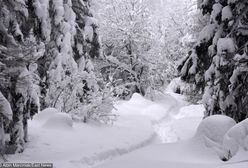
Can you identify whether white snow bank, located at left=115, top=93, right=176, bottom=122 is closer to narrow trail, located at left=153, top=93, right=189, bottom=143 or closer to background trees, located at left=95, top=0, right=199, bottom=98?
narrow trail, located at left=153, top=93, right=189, bottom=143

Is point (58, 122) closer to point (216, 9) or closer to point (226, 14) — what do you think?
point (216, 9)

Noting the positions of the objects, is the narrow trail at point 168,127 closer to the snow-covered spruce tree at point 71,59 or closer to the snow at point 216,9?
the snow-covered spruce tree at point 71,59

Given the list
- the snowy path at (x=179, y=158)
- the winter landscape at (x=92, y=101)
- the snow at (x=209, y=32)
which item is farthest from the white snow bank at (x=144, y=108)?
the snowy path at (x=179, y=158)

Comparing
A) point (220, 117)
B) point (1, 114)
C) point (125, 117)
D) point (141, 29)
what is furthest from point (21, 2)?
point (141, 29)

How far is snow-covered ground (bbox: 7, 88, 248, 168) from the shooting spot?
7.96 metres

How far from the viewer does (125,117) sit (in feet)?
66.9

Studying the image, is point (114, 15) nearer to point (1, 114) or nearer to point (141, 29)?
point (141, 29)

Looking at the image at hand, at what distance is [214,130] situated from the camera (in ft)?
29.8

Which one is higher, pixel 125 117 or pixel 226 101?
pixel 226 101

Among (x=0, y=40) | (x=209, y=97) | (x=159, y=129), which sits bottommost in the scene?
(x=159, y=129)

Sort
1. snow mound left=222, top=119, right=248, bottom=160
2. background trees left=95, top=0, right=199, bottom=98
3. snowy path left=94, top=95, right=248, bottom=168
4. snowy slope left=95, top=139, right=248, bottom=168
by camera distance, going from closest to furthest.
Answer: snowy path left=94, top=95, right=248, bottom=168 → snowy slope left=95, top=139, right=248, bottom=168 → snow mound left=222, top=119, right=248, bottom=160 → background trees left=95, top=0, right=199, bottom=98

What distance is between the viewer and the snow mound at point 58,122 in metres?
13.0

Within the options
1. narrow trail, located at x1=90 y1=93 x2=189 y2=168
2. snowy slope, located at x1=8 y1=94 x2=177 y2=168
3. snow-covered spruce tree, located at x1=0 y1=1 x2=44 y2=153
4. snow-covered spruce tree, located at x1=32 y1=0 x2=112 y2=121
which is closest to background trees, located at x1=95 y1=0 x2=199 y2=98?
narrow trail, located at x1=90 y1=93 x2=189 y2=168

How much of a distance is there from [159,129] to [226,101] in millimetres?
8261
